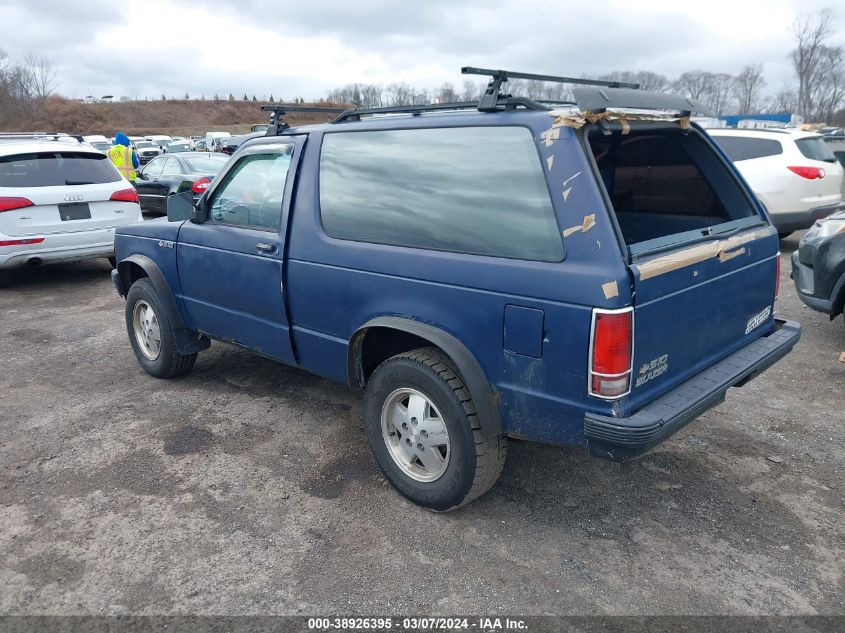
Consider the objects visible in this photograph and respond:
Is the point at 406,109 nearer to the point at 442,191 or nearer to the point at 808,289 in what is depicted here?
the point at 442,191

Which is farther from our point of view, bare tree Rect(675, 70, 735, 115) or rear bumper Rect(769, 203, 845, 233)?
bare tree Rect(675, 70, 735, 115)

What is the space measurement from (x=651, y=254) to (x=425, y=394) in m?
1.20

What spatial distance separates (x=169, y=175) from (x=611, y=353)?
492 inches

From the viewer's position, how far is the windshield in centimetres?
1305

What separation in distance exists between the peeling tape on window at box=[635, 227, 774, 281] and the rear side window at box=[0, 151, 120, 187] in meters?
7.47

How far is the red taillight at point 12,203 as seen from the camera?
23.7 feet

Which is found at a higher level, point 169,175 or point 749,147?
point 749,147

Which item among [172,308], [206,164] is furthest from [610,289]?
[206,164]

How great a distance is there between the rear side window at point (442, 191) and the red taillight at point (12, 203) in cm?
543

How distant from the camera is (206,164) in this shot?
43.8 ft

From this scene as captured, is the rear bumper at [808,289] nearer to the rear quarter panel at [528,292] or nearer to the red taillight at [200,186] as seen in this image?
the rear quarter panel at [528,292]

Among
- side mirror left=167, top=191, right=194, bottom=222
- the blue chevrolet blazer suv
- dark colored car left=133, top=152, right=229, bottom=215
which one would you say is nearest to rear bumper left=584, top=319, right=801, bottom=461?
the blue chevrolet blazer suv

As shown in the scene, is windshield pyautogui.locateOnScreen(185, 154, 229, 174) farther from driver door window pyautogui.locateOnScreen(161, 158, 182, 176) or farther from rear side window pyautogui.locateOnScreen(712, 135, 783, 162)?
rear side window pyautogui.locateOnScreen(712, 135, 783, 162)

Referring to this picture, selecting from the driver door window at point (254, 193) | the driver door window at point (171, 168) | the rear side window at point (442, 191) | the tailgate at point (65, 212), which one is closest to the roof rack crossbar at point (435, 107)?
the rear side window at point (442, 191)
